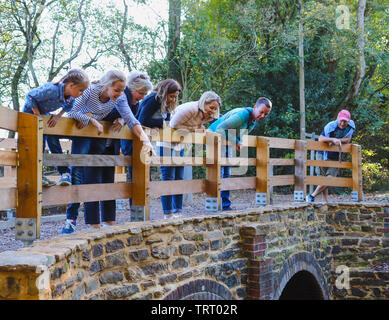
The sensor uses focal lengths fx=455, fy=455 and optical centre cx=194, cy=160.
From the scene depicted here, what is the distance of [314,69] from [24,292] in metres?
13.2

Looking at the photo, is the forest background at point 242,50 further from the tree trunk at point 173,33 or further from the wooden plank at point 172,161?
the wooden plank at point 172,161

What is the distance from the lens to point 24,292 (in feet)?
7.70

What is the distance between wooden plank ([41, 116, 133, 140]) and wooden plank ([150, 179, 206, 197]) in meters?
0.64

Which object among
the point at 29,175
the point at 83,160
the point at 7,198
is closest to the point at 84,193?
the point at 83,160

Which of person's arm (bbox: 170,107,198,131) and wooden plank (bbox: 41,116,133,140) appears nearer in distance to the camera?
wooden plank (bbox: 41,116,133,140)

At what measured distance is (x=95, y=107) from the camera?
404 centimetres

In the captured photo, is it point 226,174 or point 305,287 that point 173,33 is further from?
point 305,287

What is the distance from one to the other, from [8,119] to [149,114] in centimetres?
185

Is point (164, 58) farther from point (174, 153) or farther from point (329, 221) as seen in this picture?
point (174, 153)

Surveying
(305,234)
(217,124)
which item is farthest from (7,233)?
(305,234)

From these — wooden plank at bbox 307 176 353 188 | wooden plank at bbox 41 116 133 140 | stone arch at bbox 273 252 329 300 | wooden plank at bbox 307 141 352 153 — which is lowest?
stone arch at bbox 273 252 329 300

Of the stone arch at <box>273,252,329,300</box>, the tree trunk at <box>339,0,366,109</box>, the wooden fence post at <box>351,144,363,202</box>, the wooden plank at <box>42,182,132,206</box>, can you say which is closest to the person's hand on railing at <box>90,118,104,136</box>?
the wooden plank at <box>42,182,132,206</box>

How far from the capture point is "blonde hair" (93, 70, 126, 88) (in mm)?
3941

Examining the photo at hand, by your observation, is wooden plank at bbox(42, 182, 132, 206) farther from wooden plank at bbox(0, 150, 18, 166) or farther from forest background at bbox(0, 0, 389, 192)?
forest background at bbox(0, 0, 389, 192)
